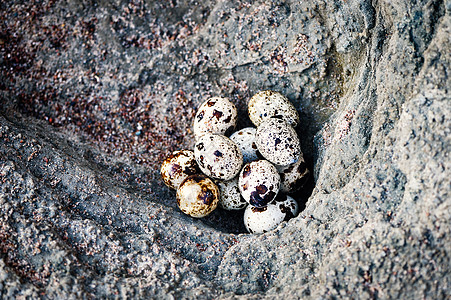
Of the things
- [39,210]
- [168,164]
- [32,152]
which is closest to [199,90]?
[168,164]

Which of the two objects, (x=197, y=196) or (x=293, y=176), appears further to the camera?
(x=293, y=176)

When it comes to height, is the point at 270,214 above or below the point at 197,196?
below

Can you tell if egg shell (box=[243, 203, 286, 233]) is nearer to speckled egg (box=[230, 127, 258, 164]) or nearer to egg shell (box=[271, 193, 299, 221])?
egg shell (box=[271, 193, 299, 221])

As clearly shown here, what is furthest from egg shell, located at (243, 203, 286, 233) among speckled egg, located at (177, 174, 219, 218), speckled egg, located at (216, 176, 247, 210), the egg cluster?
speckled egg, located at (177, 174, 219, 218)

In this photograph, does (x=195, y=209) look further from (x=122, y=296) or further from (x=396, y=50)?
(x=396, y=50)

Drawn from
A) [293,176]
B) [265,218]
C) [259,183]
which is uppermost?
[259,183]

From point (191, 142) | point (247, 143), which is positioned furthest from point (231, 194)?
point (191, 142)

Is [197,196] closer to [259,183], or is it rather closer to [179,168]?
[179,168]

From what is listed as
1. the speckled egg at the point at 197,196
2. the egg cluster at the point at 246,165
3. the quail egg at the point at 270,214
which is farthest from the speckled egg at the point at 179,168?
the quail egg at the point at 270,214
